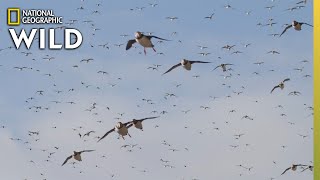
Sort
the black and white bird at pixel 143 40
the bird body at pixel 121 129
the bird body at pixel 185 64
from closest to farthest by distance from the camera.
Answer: the black and white bird at pixel 143 40 < the bird body at pixel 121 129 < the bird body at pixel 185 64

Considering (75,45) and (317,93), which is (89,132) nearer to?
(75,45)

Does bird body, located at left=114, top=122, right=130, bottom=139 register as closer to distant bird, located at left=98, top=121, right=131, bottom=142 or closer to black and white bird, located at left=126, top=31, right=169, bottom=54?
distant bird, located at left=98, top=121, right=131, bottom=142

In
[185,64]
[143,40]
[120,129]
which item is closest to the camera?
[143,40]

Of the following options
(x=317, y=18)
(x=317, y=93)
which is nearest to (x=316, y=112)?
(x=317, y=93)

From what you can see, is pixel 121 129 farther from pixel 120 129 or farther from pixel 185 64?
pixel 185 64

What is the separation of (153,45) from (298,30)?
7.41m

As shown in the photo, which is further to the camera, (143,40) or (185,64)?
(185,64)

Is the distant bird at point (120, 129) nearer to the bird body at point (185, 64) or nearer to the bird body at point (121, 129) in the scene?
the bird body at point (121, 129)

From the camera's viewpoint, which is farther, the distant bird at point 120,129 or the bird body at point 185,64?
the bird body at point 185,64

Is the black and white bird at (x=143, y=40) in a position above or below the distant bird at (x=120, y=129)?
above

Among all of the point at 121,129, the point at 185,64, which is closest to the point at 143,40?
the point at 185,64

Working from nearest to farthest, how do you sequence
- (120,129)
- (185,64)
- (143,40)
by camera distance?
(143,40)
(120,129)
(185,64)

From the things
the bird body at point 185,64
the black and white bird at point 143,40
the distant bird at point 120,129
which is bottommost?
the distant bird at point 120,129

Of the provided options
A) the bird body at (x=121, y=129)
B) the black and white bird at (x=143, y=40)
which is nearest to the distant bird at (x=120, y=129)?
the bird body at (x=121, y=129)
